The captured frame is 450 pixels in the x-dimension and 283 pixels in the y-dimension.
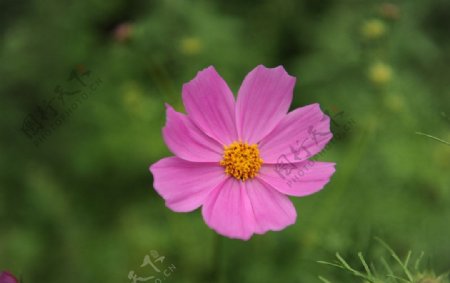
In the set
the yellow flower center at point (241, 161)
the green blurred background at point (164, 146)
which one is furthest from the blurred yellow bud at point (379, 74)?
the yellow flower center at point (241, 161)

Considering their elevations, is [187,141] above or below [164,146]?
above

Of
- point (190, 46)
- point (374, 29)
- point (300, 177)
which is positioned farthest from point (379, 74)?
point (300, 177)

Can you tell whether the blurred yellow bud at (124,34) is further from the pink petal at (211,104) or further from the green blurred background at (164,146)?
the pink petal at (211,104)

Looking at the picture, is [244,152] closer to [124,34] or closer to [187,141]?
[187,141]

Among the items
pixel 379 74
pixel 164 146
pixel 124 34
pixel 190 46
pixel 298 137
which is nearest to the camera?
pixel 298 137

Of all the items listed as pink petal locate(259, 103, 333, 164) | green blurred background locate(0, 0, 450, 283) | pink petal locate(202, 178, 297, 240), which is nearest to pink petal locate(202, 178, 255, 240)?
pink petal locate(202, 178, 297, 240)

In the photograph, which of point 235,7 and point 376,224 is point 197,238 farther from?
point 235,7

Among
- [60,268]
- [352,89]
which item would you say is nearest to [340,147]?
[352,89]
